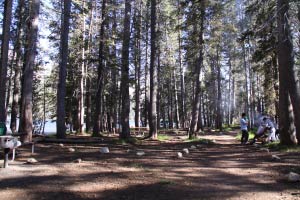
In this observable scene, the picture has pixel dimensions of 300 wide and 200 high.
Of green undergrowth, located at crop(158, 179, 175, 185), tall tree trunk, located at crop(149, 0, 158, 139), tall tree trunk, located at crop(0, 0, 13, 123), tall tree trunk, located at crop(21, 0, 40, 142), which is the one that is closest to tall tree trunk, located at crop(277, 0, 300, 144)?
green undergrowth, located at crop(158, 179, 175, 185)

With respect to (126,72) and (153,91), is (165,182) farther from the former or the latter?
(153,91)

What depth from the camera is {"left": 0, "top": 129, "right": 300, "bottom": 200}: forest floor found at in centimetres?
610

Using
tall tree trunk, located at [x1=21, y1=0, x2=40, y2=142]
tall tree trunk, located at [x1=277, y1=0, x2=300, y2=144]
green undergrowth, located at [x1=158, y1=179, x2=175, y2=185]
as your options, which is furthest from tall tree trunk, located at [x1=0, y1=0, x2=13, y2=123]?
tall tree trunk, located at [x1=277, y1=0, x2=300, y2=144]

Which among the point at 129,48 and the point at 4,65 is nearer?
the point at 4,65

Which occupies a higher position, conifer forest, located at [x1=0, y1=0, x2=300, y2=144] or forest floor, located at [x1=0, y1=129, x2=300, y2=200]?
conifer forest, located at [x1=0, y1=0, x2=300, y2=144]

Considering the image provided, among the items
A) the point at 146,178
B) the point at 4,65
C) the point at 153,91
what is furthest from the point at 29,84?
the point at 153,91

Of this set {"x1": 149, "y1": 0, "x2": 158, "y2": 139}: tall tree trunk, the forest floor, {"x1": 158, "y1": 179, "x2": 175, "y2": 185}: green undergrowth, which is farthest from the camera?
{"x1": 149, "y1": 0, "x2": 158, "y2": 139}: tall tree trunk

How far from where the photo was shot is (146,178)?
24.4 feet

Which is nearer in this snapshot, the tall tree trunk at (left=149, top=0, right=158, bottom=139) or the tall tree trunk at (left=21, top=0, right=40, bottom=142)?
the tall tree trunk at (left=21, top=0, right=40, bottom=142)

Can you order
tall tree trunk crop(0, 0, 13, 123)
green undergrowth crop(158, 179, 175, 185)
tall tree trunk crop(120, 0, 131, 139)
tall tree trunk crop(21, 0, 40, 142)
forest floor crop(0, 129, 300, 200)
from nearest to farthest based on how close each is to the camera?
forest floor crop(0, 129, 300, 200) < green undergrowth crop(158, 179, 175, 185) < tall tree trunk crop(21, 0, 40, 142) < tall tree trunk crop(0, 0, 13, 123) < tall tree trunk crop(120, 0, 131, 139)

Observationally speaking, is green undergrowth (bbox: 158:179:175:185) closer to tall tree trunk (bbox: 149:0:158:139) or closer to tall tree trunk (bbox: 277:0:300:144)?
tall tree trunk (bbox: 277:0:300:144)

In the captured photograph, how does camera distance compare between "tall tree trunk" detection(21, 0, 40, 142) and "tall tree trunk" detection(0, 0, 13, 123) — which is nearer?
"tall tree trunk" detection(21, 0, 40, 142)

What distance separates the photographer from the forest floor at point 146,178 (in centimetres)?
610

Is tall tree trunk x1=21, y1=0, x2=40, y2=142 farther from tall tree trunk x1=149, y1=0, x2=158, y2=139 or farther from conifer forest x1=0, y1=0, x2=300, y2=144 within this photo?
tall tree trunk x1=149, y1=0, x2=158, y2=139
